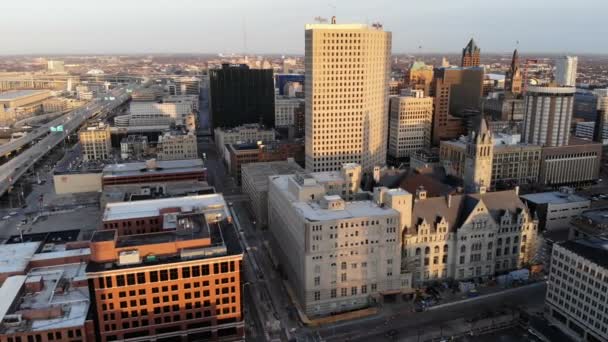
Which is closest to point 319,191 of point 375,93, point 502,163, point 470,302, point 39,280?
point 470,302

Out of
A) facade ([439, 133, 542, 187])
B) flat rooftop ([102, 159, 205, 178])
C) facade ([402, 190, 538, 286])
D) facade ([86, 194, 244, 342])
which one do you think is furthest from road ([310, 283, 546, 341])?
flat rooftop ([102, 159, 205, 178])

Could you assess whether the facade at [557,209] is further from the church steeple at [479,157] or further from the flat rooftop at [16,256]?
the flat rooftop at [16,256]

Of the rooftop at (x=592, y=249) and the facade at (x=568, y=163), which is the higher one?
the rooftop at (x=592, y=249)

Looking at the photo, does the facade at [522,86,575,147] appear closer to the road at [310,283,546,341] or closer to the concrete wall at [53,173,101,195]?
the road at [310,283,546,341]

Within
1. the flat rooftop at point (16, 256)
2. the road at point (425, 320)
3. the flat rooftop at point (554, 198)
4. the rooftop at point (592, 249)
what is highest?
the rooftop at point (592, 249)

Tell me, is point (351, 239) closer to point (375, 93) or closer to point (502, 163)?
point (375, 93)

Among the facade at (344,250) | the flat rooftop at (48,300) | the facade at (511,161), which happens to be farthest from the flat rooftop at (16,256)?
the facade at (511,161)
